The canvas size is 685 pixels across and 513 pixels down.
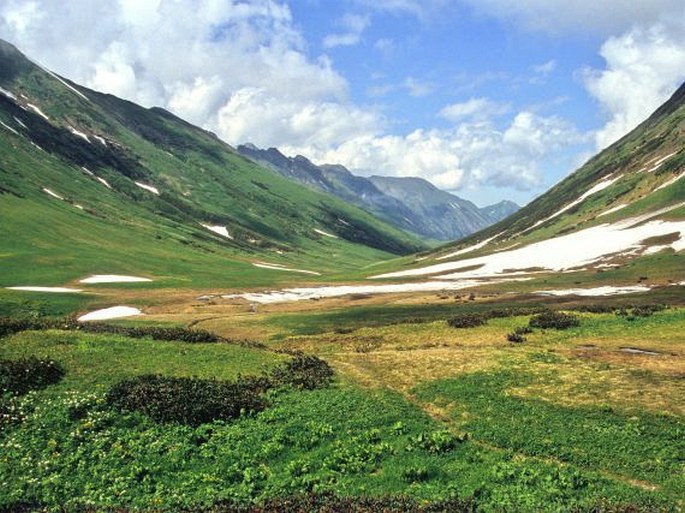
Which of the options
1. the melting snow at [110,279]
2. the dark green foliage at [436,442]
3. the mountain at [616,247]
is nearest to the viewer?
the dark green foliage at [436,442]

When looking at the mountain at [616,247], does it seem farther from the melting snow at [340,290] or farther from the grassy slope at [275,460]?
the grassy slope at [275,460]

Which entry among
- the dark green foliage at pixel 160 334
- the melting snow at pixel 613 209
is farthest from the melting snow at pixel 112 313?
the melting snow at pixel 613 209

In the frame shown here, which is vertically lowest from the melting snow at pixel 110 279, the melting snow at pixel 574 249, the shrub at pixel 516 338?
the shrub at pixel 516 338

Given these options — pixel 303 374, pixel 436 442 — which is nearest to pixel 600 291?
pixel 303 374

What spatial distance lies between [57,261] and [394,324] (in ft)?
313

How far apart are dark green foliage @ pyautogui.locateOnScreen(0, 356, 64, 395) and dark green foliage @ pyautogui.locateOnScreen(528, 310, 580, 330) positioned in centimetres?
3954

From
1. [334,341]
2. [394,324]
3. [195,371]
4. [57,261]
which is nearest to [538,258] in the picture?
[394,324]

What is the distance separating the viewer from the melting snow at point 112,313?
7693 cm

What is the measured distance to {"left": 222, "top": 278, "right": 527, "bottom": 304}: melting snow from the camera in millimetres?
107125

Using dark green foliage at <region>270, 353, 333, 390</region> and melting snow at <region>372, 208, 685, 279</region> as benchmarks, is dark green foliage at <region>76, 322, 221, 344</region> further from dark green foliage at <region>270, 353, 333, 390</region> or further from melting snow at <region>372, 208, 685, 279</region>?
melting snow at <region>372, 208, 685, 279</region>

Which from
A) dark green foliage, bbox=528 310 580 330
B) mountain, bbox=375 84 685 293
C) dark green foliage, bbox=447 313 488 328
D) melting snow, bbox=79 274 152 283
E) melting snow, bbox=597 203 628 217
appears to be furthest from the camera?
melting snow, bbox=597 203 628 217

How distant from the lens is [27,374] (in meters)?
28.1

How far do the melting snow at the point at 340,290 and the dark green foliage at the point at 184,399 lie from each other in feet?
236

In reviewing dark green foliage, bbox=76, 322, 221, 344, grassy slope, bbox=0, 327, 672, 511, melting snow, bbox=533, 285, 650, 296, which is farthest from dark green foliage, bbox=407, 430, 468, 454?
melting snow, bbox=533, 285, 650, 296
